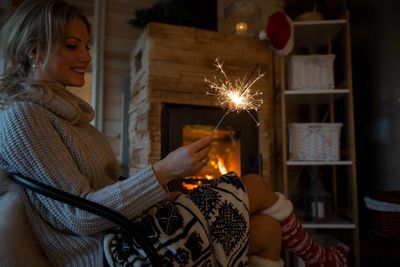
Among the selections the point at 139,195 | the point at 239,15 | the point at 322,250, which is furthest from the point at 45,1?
the point at 239,15

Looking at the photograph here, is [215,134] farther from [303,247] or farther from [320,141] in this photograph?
[303,247]

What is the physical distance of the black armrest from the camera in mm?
721

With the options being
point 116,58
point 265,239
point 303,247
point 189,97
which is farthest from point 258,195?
point 116,58

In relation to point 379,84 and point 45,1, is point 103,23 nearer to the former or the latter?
point 45,1

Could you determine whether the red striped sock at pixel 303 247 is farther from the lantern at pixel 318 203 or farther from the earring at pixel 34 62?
the earring at pixel 34 62

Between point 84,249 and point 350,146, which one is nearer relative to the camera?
point 84,249

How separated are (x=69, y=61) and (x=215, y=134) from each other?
3.16 feet

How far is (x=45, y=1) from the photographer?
95cm

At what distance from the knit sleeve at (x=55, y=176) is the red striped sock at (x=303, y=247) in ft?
1.55

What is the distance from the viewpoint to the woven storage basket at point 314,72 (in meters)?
1.88

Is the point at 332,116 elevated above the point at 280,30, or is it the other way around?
the point at 280,30

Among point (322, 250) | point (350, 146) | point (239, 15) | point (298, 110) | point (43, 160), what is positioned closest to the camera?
point (43, 160)

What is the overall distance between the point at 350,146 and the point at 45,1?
1.65m

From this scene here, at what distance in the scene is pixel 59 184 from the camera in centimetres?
77
